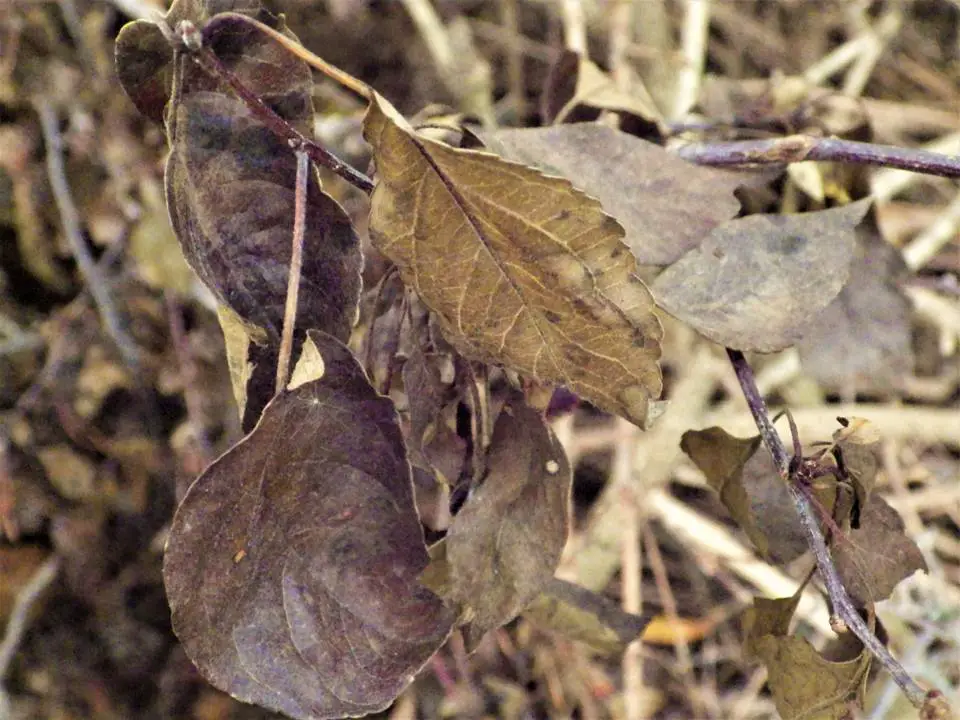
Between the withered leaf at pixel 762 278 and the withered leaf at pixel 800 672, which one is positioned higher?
the withered leaf at pixel 762 278

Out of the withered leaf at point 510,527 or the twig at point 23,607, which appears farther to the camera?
the twig at point 23,607

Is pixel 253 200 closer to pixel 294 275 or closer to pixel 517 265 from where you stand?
pixel 294 275

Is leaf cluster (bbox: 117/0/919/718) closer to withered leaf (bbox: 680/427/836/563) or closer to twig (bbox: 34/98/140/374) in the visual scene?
withered leaf (bbox: 680/427/836/563)

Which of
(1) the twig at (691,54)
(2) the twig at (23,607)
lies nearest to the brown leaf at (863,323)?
(1) the twig at (691,54)

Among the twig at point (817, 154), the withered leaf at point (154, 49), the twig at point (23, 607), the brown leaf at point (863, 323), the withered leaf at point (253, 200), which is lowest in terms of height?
the twig at point (23, 607)

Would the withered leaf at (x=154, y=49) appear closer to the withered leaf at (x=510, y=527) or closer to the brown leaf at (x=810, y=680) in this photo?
the withered leaf at (x=510, y=527)

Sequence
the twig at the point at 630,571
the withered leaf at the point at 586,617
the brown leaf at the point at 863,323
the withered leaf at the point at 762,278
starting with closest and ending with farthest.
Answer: the withered leaf at the point at 762,278
the withered leaf at the point at 586,617
the brown leaf at the point at 863,323
the twig at the point at 630,571

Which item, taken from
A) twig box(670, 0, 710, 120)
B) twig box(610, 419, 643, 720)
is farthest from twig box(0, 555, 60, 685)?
twig box(670, 0, 710, 120)
